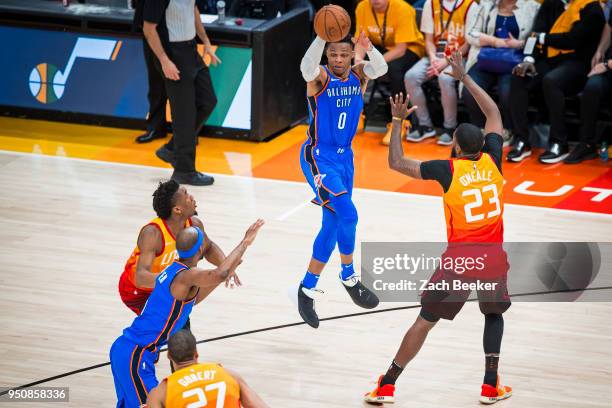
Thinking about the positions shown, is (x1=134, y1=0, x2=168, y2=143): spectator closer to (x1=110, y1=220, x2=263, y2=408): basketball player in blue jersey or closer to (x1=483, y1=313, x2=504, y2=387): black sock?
(x1=110, y1=220, x2=263, y2=408): basketball player in blue jersey

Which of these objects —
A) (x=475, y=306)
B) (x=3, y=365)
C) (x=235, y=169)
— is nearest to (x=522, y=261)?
(x=475, y=306)

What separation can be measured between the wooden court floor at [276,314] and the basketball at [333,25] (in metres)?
1.97

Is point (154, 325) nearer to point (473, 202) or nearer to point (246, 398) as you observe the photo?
point (246, 398)

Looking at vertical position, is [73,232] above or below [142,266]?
below

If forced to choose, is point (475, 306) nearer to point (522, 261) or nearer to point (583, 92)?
point (522, 261)

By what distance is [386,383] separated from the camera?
6.14m

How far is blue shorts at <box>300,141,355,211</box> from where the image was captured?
715cm

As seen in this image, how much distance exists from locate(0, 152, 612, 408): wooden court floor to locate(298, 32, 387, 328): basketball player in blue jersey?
14.9 inches

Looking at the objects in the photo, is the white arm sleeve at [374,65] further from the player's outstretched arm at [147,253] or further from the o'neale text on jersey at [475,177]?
the player's outstretched arm at [147,253]

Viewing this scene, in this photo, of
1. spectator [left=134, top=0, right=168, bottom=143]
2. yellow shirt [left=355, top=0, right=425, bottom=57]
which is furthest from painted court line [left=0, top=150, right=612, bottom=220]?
yellow shirt [left=355, top=0, right=425, bottom=57]

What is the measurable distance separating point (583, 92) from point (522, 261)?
3040 millimetres

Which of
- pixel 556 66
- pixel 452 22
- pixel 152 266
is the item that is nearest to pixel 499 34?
pixel 452 22

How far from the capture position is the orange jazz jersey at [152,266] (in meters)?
5.89

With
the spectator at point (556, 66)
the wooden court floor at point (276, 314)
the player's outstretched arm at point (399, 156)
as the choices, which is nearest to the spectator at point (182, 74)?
the wooden court floor at point (276, 314)
